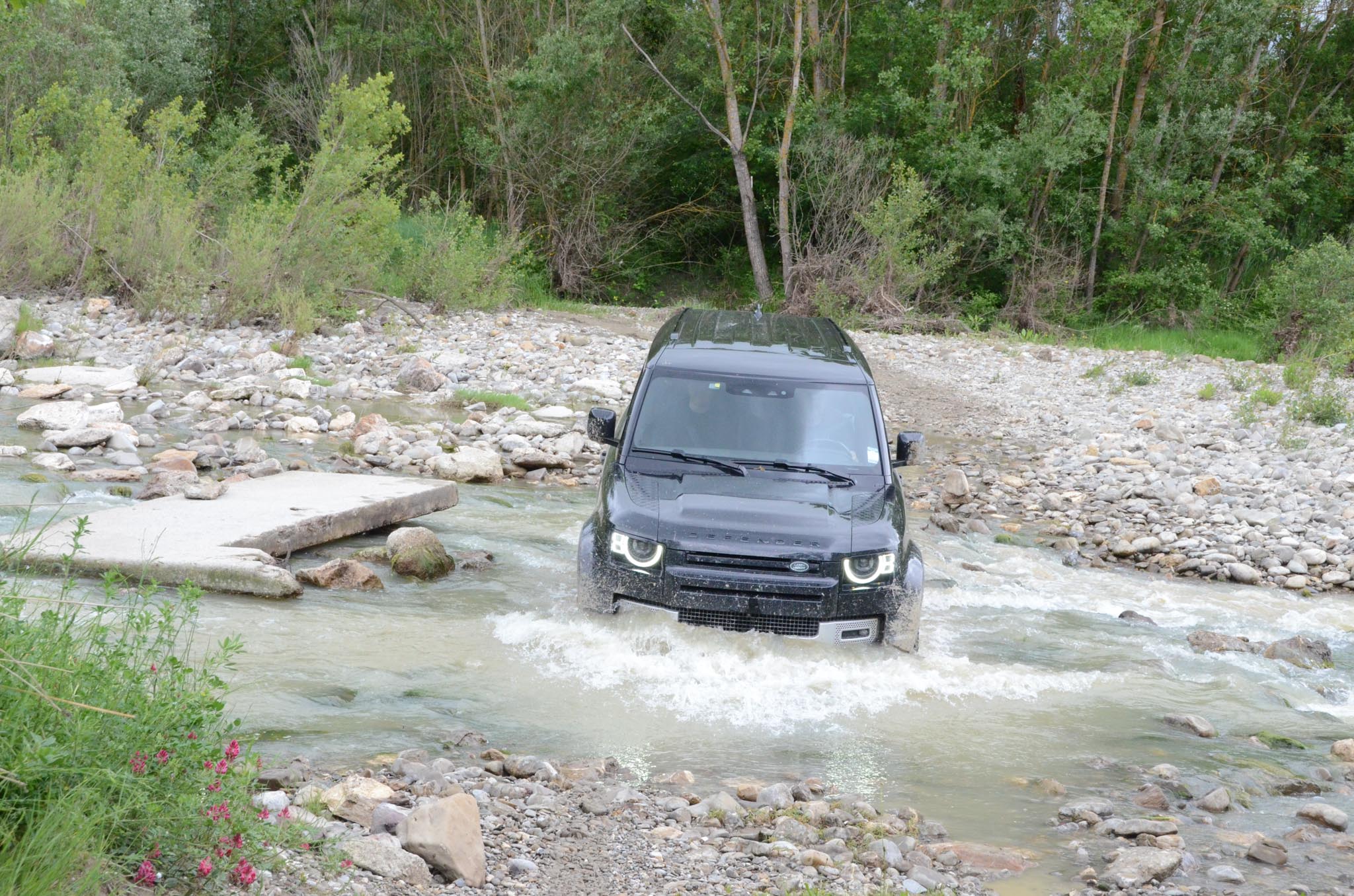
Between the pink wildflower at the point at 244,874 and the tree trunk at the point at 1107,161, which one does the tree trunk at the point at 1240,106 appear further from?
the pink wildflower at the point at 244,874

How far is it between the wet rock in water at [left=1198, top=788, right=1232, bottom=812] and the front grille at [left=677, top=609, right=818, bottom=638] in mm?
1920

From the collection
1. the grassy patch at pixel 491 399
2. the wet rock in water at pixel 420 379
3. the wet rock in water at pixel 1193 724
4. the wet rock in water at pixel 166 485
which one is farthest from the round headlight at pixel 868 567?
the wet rock in water at pixel 420 379

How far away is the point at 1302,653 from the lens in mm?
7594

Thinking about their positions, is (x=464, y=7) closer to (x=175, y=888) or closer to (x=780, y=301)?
(x=780, y=301)

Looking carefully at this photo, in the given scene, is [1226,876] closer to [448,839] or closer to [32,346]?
[448,839]

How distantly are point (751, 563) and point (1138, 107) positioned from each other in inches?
939

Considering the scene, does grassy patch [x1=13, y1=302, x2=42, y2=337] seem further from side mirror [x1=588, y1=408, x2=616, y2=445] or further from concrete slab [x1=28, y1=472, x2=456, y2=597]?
side mirror [x1=588, y1=408, x2=616, y2=445]

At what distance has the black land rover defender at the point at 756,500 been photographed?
6094 millimetres

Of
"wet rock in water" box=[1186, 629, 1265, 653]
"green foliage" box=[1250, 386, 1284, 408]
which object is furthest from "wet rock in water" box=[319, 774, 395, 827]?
"green foliage" box=[1250, 386, 1284, 408]

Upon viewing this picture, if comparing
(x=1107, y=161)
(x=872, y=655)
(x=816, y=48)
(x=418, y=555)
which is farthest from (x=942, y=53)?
(x=872, y=655)

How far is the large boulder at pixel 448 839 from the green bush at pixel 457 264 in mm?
17057

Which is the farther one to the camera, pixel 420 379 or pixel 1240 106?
pixel 1240 106

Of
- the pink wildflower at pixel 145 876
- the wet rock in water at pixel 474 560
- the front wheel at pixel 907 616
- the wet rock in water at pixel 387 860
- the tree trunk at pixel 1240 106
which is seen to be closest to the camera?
the pink wildflower at pixel 145 876

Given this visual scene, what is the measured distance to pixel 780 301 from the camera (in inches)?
1062
